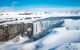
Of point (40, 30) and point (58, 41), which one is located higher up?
point (40, 30)

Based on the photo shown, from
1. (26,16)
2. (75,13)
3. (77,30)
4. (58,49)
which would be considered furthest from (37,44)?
(75,13)

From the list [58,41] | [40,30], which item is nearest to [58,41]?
[58,41]

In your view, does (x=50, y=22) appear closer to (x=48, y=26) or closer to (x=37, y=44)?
(x=48, y=26)

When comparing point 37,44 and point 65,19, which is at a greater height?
point 65,19

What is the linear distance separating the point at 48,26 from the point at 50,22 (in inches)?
2.2

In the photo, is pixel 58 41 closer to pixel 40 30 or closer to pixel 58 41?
pixel 58 41

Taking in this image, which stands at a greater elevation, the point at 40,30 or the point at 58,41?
the point at 40,30

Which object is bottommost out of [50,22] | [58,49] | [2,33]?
[58,49]

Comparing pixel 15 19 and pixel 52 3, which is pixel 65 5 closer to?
pixel 52 3

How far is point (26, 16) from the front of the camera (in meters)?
1.62

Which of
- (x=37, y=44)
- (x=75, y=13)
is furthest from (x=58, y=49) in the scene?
(x=75, y=13)

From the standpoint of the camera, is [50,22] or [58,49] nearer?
[58,49]

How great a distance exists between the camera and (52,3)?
5.31 feet

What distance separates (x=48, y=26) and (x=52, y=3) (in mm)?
284
